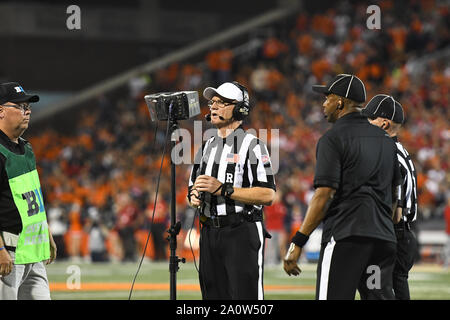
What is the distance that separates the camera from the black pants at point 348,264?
5.35m

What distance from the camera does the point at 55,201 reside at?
2391 cm

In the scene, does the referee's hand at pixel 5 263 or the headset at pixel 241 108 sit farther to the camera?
the headset at pixel 241 108

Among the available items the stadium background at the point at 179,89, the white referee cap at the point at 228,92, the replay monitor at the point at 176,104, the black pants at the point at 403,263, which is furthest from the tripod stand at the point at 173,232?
the stadium background at the point at 179,89

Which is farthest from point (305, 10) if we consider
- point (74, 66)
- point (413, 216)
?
point (413, 216)

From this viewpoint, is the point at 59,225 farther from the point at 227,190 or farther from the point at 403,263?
the point at 227,190

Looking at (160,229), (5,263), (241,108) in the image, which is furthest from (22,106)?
(160,229)

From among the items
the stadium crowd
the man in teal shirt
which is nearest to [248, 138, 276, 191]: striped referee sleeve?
the man in teal shirt

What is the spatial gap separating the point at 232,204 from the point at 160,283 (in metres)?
8.26

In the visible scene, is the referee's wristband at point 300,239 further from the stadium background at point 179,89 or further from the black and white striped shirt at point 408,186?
the stadium background at point 179,89

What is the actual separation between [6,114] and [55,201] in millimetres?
18121

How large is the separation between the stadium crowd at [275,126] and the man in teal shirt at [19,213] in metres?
13.1

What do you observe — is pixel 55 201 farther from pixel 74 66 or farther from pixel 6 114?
pixel 6 114

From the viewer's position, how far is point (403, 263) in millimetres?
7484

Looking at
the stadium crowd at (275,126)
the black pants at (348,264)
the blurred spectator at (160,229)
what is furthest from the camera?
the blurred spectator at (160,229)
